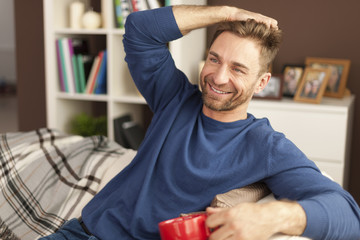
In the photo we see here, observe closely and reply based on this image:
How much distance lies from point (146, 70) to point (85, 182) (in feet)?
1.67

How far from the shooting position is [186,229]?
3.06 feet

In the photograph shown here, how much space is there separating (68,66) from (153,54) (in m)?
1.61

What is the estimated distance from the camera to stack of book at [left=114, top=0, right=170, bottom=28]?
8.76 feet

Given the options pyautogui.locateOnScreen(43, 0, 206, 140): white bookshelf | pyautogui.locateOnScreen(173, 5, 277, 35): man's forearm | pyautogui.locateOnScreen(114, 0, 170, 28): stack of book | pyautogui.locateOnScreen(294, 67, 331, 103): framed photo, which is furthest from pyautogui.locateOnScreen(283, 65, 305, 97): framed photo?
pyautogui.locateOnScreen(173, 5, 277, 35): man's forearm

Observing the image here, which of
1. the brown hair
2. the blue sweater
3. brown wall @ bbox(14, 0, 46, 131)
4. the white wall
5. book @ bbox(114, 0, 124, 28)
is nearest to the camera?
the blue sweater

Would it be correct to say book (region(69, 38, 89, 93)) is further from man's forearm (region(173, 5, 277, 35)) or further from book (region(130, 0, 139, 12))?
man's forearm (region(173, 5, 277, 35))

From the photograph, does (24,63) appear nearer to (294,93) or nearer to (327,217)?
(294,93)

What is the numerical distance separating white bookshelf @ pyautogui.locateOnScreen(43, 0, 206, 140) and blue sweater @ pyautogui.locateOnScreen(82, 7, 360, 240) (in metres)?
1.13

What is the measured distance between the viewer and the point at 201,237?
959 mm

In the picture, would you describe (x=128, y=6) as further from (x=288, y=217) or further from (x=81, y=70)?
(x=288, y=217)

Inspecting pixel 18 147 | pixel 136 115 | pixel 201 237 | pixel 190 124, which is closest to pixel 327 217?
pixel 201 237

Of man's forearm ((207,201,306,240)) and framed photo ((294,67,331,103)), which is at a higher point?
framed photo ((294,67,331,103))

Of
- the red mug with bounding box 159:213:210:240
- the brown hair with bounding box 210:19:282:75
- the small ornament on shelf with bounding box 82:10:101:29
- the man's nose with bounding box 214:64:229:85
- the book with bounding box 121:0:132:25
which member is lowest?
the red mug with bounding box 159:213:210:240

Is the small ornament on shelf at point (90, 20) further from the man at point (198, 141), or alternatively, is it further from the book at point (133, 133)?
the man at point (198, 141)
